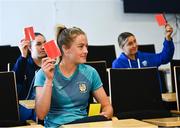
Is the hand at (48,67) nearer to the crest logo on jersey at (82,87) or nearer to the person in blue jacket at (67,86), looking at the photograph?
the person in blue jacket at (67,86)

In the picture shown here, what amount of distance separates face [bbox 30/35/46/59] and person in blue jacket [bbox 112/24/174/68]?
2.65ft

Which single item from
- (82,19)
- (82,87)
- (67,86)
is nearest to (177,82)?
(82,87)

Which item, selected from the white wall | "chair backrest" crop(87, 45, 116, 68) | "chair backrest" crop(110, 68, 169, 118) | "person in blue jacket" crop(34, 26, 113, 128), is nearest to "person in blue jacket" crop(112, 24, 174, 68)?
"chair backrest" crop(87, 45, 116, 68)

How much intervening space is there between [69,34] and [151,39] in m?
3.69

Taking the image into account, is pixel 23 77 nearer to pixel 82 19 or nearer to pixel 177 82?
pixel 177 82

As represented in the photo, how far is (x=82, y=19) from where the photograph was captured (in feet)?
19.2

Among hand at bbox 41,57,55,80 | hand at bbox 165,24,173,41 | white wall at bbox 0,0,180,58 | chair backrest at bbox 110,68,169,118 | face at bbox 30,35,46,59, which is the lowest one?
chair backrest at bbox 110,68,169,118

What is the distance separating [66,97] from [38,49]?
1.11 metres

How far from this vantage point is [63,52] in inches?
106

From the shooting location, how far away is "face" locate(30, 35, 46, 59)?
11.5ft

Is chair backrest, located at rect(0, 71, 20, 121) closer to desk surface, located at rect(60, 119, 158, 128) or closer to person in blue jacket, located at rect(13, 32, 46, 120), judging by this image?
person in blue jacket, located at rect(13, 32, 46, 120)

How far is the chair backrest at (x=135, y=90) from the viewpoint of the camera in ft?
9.91

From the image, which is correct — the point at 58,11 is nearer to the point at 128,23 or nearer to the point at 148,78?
the point at 128,23

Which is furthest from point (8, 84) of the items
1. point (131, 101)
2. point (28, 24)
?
point (28, 24)
